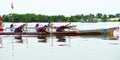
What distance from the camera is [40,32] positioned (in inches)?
1211

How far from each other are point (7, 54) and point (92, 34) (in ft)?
44.0

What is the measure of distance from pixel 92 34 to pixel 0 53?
13346mm

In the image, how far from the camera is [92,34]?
31.4 metres

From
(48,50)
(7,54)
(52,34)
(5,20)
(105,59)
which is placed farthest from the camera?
(5,20)

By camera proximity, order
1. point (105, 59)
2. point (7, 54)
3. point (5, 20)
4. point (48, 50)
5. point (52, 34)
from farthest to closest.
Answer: point (5, 20), point (52, 34), point (48, 50), point (7, 54), point (105, 59)

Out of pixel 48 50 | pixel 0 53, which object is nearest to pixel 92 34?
pixel 48 50

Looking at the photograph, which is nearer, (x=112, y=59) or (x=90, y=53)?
(x=112, y=59)

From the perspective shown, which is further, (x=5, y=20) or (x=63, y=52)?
(x=5, y=20)

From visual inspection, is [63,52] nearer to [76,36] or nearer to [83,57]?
[83,57]

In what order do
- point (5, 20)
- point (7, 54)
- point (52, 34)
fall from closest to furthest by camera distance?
1. point (7, 54)
2. point (52, 34)
3. point (5, 20)

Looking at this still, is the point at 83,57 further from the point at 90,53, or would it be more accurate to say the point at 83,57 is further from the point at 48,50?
the point at 48,50

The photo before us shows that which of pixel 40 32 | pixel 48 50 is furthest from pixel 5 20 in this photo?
pixel 48 50

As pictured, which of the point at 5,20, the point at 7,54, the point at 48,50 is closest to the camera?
the point at 7,54

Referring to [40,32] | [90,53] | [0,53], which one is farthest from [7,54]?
[40,32]
